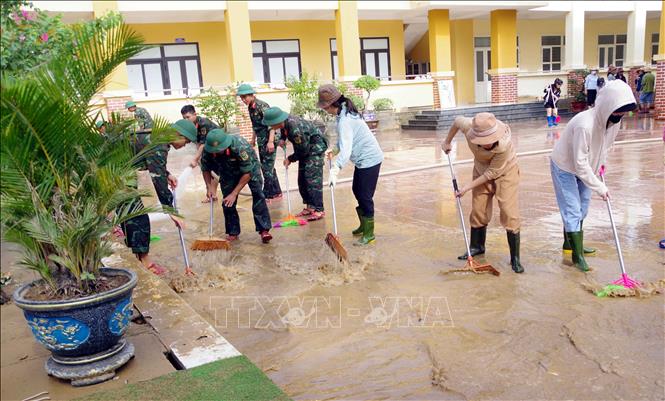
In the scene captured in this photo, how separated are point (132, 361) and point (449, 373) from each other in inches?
76.9

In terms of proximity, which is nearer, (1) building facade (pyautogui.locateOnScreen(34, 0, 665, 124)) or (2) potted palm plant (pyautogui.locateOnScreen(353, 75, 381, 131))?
(1) building facade (pyautogui.locateOnScreen(34, 0, 665, 124))

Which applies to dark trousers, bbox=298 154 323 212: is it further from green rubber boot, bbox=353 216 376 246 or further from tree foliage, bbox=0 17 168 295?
tree foliage, bbox=0 17 168 295

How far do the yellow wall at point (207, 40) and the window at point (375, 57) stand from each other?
5454 millimetres

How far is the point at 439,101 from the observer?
2053 centimetres

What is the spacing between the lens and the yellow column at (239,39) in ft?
54.8

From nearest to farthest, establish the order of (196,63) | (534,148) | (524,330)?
(524,330) → (534,148) → (196,63)

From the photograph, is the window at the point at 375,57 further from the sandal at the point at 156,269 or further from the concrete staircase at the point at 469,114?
the sandal at the point at 156,269

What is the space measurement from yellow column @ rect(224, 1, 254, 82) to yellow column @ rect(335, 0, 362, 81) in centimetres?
315

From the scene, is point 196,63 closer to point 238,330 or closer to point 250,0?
point 250,0

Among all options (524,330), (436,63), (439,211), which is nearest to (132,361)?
(524,330)

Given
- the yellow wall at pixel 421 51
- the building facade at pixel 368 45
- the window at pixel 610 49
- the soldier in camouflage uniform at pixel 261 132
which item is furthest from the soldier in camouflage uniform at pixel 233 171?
the window at pixel 610 49

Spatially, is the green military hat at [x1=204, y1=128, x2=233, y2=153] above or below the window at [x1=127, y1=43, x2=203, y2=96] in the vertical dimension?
below

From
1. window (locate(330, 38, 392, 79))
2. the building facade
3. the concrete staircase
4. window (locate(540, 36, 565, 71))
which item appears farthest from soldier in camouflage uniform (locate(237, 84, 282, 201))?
window (locate(540, 36, 565, 71))

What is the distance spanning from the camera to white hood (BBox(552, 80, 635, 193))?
4.43 metres
